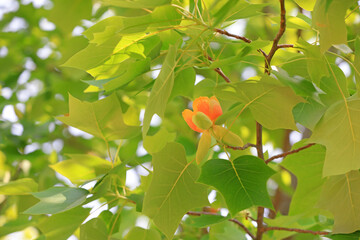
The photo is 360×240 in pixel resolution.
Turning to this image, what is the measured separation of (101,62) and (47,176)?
73cm

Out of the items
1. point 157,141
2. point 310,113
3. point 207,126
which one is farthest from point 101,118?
point 310,113

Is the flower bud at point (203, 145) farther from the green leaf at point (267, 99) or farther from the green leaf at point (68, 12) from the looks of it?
the green leaf at point (68, 12)

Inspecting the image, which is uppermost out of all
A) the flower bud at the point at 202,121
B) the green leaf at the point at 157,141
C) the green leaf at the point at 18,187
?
the flower bud at the point at 202,121

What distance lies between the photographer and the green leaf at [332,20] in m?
0.50

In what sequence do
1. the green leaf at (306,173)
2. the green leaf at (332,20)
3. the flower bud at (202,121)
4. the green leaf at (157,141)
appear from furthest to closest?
1. the green leaf at (157,141)
2. the green leaf at (306,173)
3. the flower bud at (202,121)
4. the green leaf at (332,20)

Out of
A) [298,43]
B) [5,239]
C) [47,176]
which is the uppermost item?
[298,43]

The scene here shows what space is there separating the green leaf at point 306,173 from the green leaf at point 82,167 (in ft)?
1.16

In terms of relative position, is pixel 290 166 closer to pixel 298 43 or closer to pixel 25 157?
pixel 298 43

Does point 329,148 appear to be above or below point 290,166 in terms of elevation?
above

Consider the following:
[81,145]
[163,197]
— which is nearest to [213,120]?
[163,197]

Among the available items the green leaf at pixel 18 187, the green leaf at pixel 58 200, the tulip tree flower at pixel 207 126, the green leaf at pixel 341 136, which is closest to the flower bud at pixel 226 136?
the tulip tree flower at pixel 207 126

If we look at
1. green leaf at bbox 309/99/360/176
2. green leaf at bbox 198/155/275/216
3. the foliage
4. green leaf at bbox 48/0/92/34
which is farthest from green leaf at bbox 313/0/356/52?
green leaf at bbox 48/0/92/34

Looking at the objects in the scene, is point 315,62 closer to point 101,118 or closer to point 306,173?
point 306,173

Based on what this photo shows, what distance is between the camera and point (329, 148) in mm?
578
